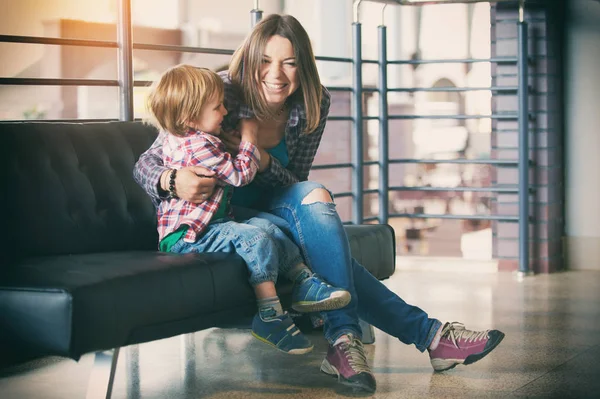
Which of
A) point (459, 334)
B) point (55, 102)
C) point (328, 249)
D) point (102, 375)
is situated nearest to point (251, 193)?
point (328, 249)

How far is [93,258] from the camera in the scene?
2.44 m

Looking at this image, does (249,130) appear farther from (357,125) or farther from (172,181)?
(357,125)

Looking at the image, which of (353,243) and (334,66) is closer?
(353,243)

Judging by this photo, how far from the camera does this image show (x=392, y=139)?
644 centimetres

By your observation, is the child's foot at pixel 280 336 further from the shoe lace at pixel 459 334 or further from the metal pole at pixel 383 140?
the metal pole at pixel 383 140

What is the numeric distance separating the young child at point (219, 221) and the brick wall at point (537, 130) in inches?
99.3

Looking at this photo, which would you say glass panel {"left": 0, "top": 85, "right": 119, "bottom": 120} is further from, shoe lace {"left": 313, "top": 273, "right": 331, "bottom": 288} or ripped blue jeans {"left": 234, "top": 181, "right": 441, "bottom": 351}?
shoe lace {"left": 313, "top": 273, "right": 331, "bottom": 288}

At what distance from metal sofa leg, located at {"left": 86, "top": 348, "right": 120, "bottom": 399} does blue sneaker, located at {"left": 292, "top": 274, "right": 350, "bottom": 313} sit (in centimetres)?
55

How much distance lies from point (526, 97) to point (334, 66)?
1.67 meters

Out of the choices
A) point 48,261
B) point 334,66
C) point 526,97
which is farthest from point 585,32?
point 48,261

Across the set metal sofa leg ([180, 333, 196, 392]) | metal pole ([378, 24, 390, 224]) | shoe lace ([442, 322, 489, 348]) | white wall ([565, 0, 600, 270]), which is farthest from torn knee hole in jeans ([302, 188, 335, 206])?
white wall ([565, 0, 600, 270])

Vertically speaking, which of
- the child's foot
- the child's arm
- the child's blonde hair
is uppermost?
the child's blonde hair

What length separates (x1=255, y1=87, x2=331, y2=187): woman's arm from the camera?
274cm

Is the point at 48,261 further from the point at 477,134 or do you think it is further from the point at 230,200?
the point at 477,134
